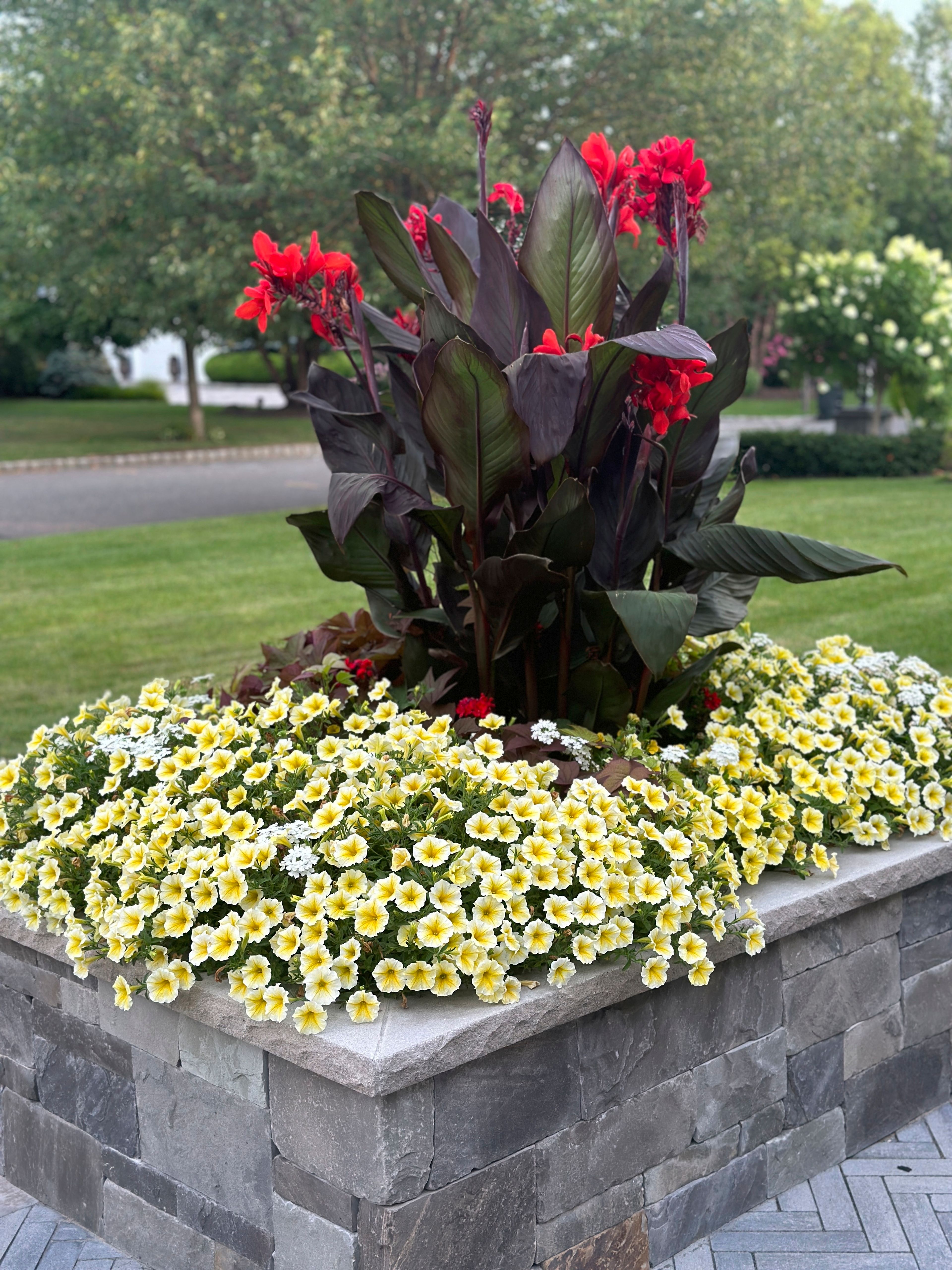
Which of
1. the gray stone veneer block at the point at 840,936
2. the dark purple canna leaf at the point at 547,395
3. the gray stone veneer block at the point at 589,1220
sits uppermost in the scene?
the dark purple canna leaf at the point at 547,395

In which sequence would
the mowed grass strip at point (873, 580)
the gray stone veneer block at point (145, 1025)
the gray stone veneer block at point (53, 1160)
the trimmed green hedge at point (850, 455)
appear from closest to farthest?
the gray stone veneer block at point (145, 1025), the gray stone veneer block at point (53, 1160), the mowed grass strip at point (873, 580), the trimmed green hedge at point (850, 455)

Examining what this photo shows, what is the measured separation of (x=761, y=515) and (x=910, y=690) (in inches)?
335

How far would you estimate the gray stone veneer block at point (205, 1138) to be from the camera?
7.19 ft

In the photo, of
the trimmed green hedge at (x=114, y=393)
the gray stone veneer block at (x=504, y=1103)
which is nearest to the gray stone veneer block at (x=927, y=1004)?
the gray stone veneer block at (x=504, y=1103)

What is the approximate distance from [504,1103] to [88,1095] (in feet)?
3.01

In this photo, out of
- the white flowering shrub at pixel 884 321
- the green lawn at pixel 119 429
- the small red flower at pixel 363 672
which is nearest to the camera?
the small red flower at pixel 363 672

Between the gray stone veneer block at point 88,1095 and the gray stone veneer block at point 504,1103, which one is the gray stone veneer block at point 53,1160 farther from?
the gray stone veneer block at point 504,1103

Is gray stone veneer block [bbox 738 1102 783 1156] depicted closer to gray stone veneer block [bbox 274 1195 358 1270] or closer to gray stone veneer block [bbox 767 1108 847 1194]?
gray stone veneer block [bbox 767 1108 847 1194]

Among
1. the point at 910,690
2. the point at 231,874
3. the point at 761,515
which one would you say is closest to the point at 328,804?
the point at 231,874

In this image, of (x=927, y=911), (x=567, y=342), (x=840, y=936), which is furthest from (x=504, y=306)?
(x=927, y=911)

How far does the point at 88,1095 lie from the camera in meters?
2.52

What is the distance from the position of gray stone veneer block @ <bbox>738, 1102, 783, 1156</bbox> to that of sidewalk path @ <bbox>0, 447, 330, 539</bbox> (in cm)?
865

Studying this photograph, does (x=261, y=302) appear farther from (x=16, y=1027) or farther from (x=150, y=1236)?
(x=150, y=1236)

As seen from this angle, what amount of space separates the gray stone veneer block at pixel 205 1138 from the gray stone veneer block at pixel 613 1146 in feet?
1.59
